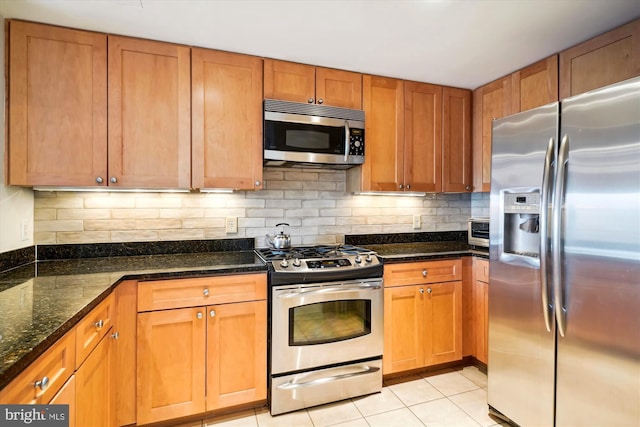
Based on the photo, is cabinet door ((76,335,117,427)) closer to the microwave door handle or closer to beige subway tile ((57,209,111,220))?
beige subway tile ((57,209,111,220))

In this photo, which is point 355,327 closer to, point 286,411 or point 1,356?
point 286,411

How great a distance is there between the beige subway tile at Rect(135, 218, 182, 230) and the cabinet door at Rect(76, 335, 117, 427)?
85 cm

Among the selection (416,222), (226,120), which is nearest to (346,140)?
(226,120)

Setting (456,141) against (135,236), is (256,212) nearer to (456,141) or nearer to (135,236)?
(135,236)

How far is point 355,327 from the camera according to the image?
2.22 meters

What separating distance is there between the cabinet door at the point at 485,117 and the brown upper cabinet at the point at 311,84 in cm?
109

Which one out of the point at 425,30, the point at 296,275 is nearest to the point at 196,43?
the point at 425,30

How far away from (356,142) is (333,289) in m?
1.07

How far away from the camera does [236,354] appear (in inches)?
77.5

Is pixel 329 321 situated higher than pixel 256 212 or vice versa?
pixel 256 212

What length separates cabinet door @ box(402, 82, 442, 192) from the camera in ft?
8.74

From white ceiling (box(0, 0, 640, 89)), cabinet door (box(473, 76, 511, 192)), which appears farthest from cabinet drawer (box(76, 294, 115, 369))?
cabinet door (box(473, 76, 511, 192))

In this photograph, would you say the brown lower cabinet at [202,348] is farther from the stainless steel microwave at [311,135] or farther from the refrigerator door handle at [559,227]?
the refrigerator door handle at [559,227]

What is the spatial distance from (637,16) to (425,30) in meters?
1.08
